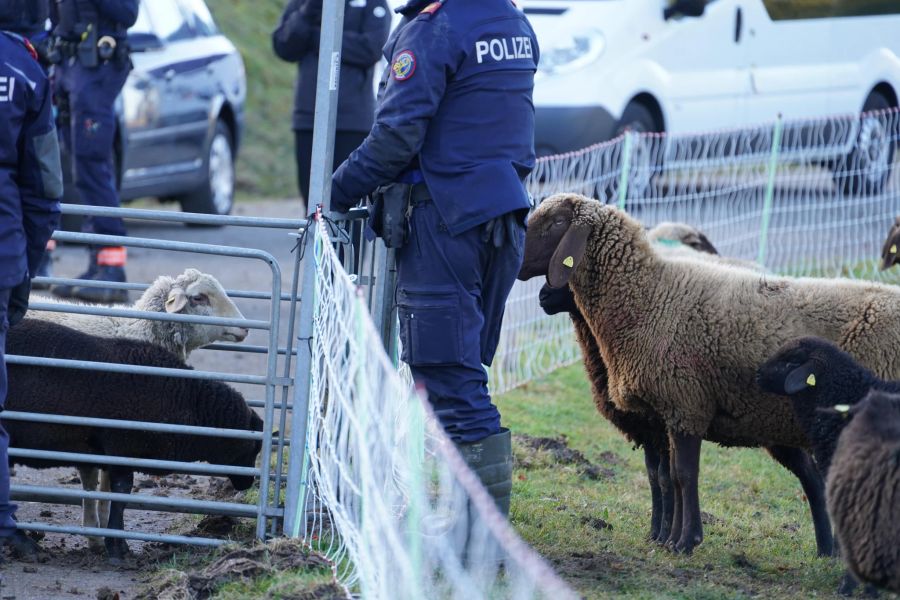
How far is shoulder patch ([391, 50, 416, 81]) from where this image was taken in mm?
4641

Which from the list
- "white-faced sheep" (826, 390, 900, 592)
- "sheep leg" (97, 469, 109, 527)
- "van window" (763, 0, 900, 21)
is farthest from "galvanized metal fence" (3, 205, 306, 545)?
"van window" (763, 0, 900, 21)

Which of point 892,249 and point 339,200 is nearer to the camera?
point 339,200

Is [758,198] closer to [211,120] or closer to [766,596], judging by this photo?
[211,120]

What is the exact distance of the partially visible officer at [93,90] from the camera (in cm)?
848

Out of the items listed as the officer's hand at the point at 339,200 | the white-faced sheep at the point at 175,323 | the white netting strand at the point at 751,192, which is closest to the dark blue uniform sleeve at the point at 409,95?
the officer's hand at the point at 339,200

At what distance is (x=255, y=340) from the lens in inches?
345

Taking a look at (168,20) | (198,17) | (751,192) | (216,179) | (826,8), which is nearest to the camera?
(751,192)

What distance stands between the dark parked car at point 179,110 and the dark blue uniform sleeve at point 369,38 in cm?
361

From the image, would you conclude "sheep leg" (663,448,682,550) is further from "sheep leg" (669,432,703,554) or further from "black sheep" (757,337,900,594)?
"black sheep" (757,337,900,594)

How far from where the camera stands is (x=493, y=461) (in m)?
4.89

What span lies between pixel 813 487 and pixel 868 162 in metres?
6.66

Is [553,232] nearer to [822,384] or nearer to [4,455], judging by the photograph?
[822,384]

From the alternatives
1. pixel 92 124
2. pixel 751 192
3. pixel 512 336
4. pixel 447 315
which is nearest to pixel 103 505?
pixel 447 315

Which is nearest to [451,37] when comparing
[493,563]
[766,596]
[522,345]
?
[493,563]
